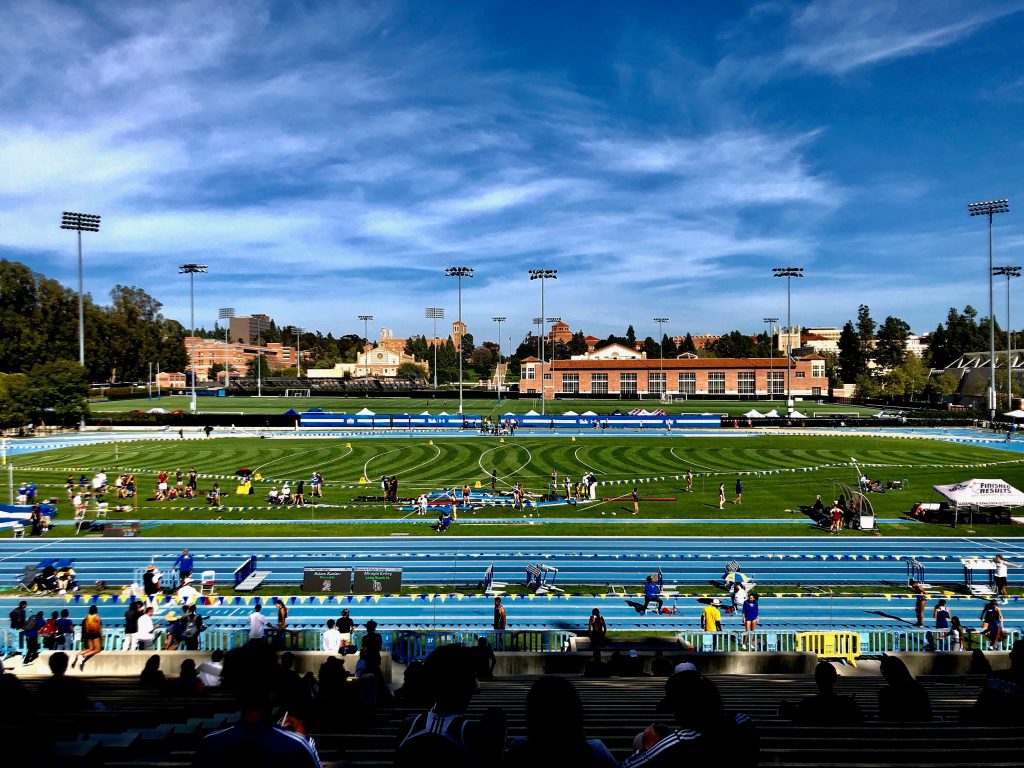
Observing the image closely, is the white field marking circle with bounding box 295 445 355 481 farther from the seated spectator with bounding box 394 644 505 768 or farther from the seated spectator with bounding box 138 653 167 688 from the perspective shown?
the seated spectator with bounding box 394 644 505 768

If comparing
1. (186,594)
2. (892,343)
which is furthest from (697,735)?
(892,343)

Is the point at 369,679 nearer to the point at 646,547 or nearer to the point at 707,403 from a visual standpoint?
the point at 646,547

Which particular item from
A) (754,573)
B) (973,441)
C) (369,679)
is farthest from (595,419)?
(369,679)

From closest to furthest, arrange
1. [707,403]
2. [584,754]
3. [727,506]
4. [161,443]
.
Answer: [584,754]
[727,506]
[161,443]
[707,403]

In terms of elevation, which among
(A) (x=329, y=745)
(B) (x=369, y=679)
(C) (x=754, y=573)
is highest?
(A) (x=329, y=745)

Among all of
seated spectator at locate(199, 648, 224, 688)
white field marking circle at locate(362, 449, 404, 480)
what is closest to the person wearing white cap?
seated spectator at locate(199, 648, 224, 688)

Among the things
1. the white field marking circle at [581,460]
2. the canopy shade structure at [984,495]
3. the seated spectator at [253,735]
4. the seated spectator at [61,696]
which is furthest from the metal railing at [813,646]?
the white field marking circle at [581,460]

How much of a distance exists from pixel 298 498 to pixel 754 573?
19696 millimetres

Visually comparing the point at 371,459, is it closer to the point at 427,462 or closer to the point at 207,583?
the point at 427,462

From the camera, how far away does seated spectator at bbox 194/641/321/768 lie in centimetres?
296

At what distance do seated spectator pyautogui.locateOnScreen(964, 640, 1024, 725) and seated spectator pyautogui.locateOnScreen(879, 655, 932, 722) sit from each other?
1.15 feet

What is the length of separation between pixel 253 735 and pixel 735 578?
18.2m

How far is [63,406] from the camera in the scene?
197 feet

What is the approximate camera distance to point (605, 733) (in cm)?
552
